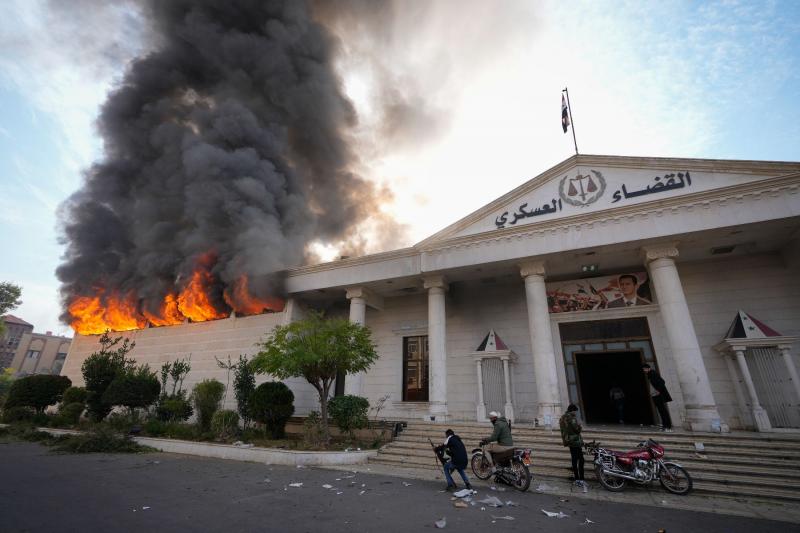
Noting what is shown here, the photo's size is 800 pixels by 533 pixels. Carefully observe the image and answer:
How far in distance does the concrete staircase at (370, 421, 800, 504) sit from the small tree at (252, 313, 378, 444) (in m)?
2.99

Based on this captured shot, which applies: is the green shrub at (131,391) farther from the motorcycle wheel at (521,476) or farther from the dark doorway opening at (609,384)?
the dark doorway opening at (609,384)

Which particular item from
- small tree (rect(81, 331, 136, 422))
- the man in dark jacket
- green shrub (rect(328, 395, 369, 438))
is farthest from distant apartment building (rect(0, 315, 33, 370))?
the man in dark jacket

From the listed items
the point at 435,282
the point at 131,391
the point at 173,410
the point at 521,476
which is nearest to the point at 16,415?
the point at 131,391

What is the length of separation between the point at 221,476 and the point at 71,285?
27.5 m

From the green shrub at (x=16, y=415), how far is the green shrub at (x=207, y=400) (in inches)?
349

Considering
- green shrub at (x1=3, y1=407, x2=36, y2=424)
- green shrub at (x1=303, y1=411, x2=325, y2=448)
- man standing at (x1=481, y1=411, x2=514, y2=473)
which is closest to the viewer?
man standing at (x1=481, y1=411, x2=514, y2=473)

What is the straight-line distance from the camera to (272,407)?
13719 mm

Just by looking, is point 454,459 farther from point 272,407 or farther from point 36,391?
point 36,391

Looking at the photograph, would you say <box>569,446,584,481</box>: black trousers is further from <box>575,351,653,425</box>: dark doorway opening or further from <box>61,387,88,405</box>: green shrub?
<box>61,387,88,405</box>: green shrub

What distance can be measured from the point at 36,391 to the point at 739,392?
3156 centimetres

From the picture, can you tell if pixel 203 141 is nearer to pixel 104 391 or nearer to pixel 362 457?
pixel 104 391

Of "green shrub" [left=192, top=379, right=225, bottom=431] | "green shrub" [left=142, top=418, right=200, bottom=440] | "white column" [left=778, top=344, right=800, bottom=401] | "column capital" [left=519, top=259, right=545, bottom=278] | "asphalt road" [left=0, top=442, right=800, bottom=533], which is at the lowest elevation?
"asphalt road" [left=0, top=442, right=800, bottom=533]

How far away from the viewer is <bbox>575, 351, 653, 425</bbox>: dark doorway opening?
1631cm

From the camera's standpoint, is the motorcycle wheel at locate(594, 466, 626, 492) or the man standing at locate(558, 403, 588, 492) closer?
the motorcycle wheel at locate(594, 466, 626, 492)
